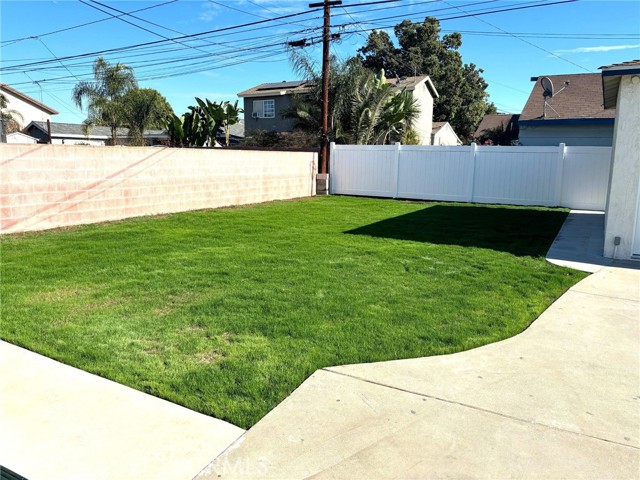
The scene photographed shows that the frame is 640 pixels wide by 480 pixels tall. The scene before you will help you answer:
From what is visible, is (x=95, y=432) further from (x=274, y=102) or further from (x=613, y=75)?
(x=274, y=102)

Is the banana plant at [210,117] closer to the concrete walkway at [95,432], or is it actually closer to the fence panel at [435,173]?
the fence panel at [435,173]

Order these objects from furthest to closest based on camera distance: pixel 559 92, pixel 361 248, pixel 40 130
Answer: pixel 40 130
pixel 559 92
pixel 361 248

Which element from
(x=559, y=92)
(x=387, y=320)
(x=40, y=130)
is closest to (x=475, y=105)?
(x=559, y=92)

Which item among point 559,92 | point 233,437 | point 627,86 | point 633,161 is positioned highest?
point 559,92

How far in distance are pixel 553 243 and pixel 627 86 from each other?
9.87ft


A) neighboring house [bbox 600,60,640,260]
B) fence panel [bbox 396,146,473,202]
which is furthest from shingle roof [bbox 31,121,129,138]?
neighboring house [bbox 600,60,640,260]

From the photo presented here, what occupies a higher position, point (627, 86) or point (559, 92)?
point (559, 92)

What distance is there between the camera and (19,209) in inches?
368

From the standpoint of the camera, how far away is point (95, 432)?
2961 millimetres

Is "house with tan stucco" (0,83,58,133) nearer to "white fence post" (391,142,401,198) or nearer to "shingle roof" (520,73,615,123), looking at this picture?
"white fence post" (391,142,401,198)

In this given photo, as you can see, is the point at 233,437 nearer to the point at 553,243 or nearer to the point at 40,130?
the point at 553,243

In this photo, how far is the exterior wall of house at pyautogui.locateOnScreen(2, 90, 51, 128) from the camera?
44.5m

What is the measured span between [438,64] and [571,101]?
26.8 meters

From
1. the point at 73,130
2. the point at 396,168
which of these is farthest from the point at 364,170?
the point at 73,130
